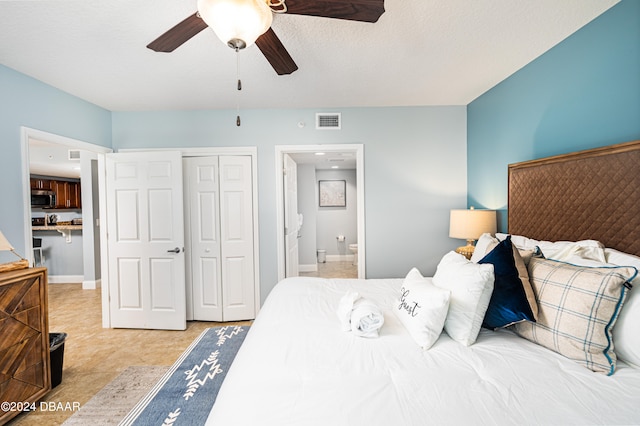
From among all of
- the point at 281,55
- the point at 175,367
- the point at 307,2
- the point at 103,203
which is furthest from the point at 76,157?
the point at 307,2

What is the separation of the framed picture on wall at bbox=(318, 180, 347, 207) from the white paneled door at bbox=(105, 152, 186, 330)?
3676mm

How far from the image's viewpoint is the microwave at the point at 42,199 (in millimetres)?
5387

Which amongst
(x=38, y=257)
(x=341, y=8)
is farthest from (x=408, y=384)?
(x=38, y=257)

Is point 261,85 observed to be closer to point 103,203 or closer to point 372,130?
point 372,130

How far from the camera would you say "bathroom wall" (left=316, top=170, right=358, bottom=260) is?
6.15 meters

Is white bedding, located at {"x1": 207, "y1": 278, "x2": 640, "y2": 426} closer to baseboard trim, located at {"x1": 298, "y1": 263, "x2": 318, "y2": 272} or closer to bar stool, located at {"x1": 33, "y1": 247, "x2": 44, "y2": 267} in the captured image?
baseboard trim, located at {"x1": 298, "y1": 263, "x2": 318, "y2": 272}

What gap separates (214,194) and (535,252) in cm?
298

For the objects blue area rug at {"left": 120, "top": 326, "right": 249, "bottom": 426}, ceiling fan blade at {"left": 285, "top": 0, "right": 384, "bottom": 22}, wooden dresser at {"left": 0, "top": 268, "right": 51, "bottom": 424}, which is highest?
ceiling fan blade at {"left": 285, "top": 0, "right": 384, "bottom": 22}

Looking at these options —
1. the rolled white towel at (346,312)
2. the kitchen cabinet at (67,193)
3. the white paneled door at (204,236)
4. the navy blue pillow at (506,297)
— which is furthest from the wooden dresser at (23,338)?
the kitchen cabinet at (67,193)

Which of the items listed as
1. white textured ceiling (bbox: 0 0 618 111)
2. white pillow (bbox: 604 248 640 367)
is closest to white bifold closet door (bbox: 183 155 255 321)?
white textured ceiling (bbox: 0 0 618 111)

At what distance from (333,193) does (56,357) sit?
5.06m

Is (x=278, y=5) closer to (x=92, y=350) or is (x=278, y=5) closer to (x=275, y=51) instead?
(x=275, y=51)

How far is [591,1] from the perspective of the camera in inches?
57.7

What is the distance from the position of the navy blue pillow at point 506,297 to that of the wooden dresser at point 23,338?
2872 millimetres
